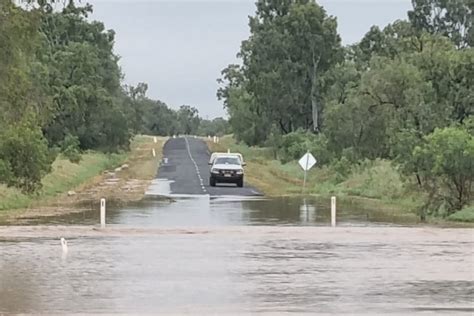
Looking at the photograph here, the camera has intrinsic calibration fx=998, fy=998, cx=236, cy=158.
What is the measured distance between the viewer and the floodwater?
1509 centimetres

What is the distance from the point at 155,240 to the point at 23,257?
4.87 meters

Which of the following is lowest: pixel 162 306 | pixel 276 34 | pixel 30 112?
pixel 162 306


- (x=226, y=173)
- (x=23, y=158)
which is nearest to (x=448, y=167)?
(x=23, y=158)

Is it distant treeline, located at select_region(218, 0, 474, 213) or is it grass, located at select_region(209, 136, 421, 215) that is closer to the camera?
distant treeline, located at select_region(218, 0, 474, 213)

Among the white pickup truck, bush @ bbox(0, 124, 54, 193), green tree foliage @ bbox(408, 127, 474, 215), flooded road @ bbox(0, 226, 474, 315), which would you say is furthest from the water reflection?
the white pickup truck

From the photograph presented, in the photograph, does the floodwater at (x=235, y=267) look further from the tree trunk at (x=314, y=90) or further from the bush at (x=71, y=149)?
the tree trunk at (x=314, y=90)

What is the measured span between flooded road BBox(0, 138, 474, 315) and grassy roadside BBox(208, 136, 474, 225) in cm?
429

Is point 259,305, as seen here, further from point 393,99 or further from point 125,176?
point 125,176

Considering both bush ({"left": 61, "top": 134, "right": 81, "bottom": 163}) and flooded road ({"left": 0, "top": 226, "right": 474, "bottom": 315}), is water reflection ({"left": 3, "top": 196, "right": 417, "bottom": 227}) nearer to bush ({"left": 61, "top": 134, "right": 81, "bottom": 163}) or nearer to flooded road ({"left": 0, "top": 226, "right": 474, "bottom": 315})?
flooded road ({"left": 0, "top": 226, "right": 474, "bottom": 315})

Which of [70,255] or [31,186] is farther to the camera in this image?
[31,186]

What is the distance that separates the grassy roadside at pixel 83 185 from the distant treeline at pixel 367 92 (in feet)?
39.7

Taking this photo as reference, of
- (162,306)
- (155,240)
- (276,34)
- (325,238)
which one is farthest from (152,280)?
(276,34)

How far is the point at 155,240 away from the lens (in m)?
25.6

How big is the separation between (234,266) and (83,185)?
114ft
